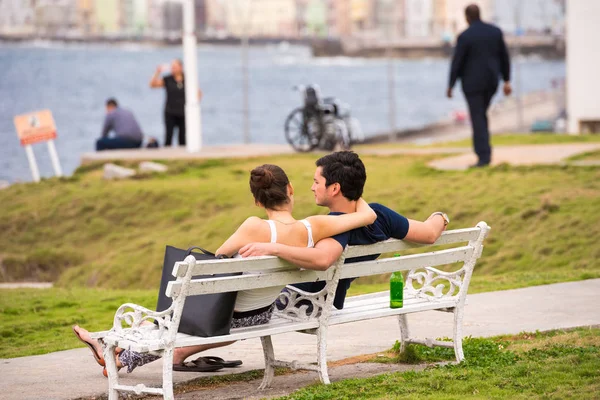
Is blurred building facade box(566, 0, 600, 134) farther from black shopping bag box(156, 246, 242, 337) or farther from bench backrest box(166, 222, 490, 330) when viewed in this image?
black shopping bag box(156, 246, 242, 337)

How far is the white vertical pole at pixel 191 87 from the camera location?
1939 cm

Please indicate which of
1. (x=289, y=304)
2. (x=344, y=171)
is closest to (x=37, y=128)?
(x=289, y=304)

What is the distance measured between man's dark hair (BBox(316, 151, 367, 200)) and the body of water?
32224mm

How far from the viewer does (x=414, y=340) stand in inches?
270

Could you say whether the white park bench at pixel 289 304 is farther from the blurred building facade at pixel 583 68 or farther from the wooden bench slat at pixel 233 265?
the blurred building facade at pixel 583 68

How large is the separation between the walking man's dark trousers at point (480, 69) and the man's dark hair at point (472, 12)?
0.07 meters

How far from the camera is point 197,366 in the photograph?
681 centimetres

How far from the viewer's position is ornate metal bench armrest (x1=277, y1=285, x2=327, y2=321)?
6.22m

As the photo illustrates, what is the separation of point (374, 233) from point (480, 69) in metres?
8.68

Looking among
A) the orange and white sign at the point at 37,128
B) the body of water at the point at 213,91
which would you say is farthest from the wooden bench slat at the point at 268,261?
the body of water at the point at 213,91

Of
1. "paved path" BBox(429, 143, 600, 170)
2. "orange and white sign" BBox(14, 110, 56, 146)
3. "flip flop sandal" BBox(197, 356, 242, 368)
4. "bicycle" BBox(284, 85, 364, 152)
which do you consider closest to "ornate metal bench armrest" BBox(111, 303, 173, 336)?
"flip flop sandal" BBox(197, 356, 242, 368)

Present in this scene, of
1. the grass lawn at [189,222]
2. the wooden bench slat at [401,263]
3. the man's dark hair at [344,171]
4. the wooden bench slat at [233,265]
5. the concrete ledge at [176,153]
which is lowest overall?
the grass lawn at [189,222]

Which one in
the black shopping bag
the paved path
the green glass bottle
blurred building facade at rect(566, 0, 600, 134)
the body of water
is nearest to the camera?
the black shopping bag

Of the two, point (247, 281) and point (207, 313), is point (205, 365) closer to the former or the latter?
point (207, 313)
